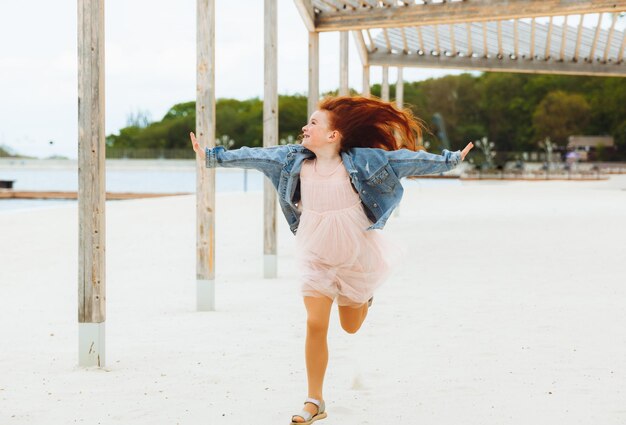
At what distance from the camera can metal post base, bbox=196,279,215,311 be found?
22.0 ft

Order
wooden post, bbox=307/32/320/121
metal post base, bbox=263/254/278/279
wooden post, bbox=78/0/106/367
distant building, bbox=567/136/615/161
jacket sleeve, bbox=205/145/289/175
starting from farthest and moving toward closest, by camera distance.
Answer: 1. distant building, bbox=567/136/615/161
2. wooden post, bbox=307/32/320/121
3. metal post base, bbox=263/254/278/279
4. wooden post, bbox=78/0/106/367
5. jacket sleeve, bbox=205/145/289/175

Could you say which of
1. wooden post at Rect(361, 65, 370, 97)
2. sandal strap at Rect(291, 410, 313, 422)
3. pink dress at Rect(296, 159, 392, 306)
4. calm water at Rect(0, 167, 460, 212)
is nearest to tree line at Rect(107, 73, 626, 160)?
calm water at Rect(0, 167, 460, 212)

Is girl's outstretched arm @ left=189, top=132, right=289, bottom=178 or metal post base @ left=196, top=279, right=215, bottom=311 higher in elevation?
girl's outstretched arm @ left=189, top=132, right=289, bottom=178

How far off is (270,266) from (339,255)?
192 inches

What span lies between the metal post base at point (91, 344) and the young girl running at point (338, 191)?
134cm

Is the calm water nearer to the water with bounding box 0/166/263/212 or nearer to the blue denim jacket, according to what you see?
the water with bounding box 0/166/263/212

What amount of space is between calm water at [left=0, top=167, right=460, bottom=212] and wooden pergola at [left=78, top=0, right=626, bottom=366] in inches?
1097

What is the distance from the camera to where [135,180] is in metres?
79.6

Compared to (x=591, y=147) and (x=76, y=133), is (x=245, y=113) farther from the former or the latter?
(x=76, y=133)

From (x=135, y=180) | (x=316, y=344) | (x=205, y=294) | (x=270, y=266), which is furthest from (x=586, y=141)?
(x=316, y=344)

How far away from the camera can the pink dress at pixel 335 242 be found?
12.6 feet

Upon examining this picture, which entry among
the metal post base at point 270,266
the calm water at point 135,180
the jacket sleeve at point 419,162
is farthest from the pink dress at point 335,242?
the calm water at point 135,180

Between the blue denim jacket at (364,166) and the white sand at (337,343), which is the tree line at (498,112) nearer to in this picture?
the white sand at (337,343)

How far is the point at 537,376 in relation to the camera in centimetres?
466
